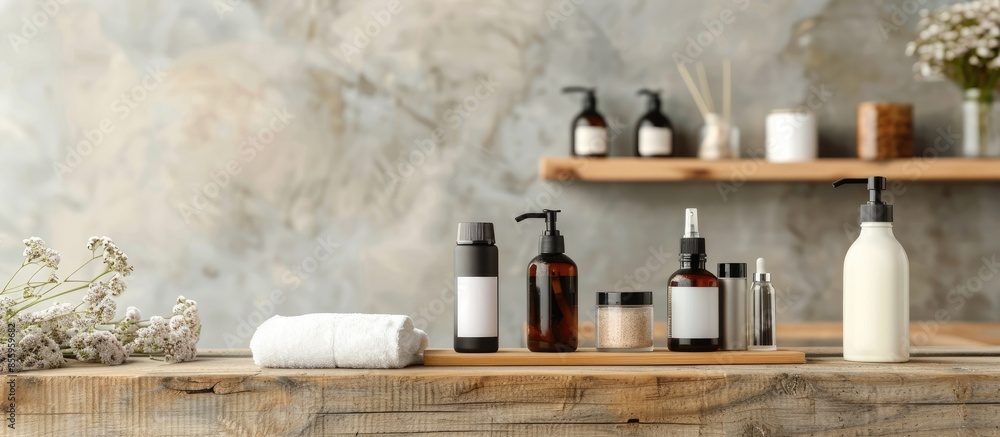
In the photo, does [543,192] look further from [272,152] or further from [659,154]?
[272,152]

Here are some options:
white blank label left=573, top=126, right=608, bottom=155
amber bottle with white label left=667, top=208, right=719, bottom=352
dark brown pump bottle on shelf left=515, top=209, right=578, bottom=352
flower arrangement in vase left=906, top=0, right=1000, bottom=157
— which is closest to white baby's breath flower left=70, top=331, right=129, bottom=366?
dark brown pump bottle on shelf left=515, top=209, right=578, bottom=352

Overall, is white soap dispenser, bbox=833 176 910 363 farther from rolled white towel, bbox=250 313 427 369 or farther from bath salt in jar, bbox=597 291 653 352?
rolled white towel, bbox=250 313 427 369

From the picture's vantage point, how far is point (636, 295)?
98 centimetres

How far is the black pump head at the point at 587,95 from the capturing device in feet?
Result: 7.59

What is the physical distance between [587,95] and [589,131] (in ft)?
0.35

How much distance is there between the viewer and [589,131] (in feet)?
7.55

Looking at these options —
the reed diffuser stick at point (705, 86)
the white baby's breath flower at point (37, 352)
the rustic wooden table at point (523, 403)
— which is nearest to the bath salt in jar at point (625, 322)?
the rustic wooden table at point (523, 403)

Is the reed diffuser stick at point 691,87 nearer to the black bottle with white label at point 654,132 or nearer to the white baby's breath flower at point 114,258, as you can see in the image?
the black bottle with white label at point 654,132

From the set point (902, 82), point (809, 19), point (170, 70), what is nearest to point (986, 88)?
point (902, 82)

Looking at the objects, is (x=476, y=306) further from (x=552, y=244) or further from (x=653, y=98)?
(x=653, y=98)

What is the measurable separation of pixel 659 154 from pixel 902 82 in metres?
0.77

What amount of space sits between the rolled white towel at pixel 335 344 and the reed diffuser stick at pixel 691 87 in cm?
167

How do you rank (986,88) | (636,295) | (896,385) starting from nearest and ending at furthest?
1. (896,385)
2. (636,295)
3. (986,88)

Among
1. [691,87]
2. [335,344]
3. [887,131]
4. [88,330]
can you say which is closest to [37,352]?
[88,330]
